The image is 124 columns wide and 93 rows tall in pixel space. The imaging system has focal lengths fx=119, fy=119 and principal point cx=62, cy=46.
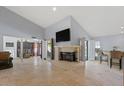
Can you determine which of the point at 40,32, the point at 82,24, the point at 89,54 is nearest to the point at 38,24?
the point at 40,32

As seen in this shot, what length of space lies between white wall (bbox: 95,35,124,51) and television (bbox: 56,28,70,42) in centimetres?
321

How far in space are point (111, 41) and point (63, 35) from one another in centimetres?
367

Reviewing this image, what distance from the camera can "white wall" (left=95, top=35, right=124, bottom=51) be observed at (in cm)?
817

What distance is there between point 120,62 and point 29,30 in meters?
7.41

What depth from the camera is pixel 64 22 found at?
8.80 meters

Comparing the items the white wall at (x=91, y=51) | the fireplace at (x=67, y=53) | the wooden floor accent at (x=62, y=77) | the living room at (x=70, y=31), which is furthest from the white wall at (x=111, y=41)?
the wooden floor accent at (x=62, y=77)

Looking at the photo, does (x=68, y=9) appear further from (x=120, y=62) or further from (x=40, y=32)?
(x=40, y=32)

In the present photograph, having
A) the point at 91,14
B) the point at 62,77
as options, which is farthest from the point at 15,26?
the point at 62,77

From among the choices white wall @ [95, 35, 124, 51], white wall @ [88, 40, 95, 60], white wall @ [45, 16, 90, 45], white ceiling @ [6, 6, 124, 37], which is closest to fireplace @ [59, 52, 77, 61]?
white wall @ [45, 16, 90, 45]

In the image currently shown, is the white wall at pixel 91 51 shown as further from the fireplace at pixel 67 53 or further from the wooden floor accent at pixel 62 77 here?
the wooden floor accent at pixel 62 77

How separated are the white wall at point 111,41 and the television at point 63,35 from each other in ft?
10.5

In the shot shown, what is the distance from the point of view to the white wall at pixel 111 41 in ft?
26.8

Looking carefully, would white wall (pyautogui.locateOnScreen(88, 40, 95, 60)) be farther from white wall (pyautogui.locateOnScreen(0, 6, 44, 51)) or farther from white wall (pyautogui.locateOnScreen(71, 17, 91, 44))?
white wall (pyautogui.locateOnScreen(0, 6, 44, 51))
